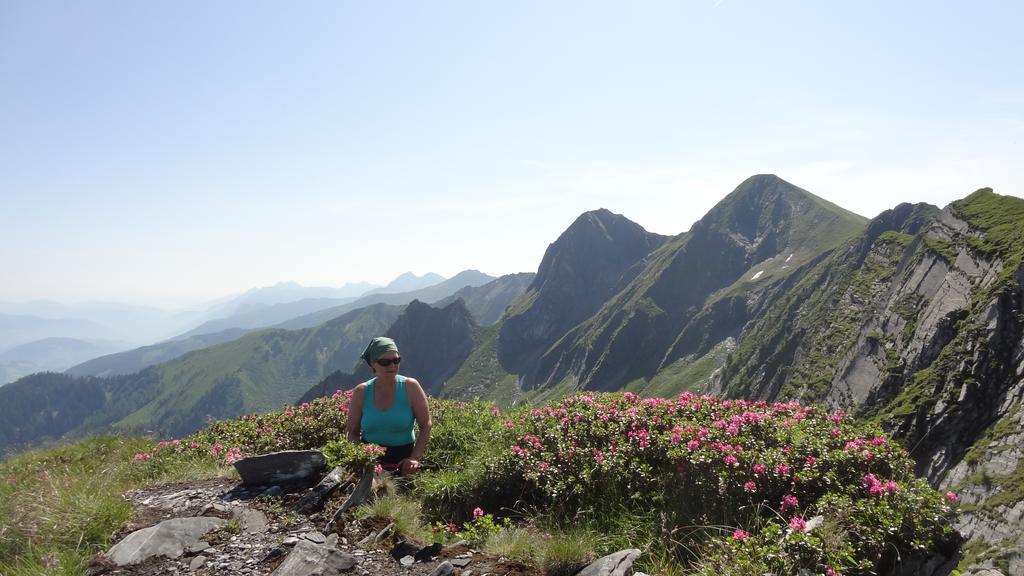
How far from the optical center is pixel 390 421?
896 centimetres

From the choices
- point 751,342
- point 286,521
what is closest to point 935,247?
point 286,521

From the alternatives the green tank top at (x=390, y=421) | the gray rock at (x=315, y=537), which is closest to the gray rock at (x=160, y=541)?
the gray rock at (x=315, y=537)

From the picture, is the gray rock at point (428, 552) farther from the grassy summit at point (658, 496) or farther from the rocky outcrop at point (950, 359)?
the rocky outcrop at point (950, 359)

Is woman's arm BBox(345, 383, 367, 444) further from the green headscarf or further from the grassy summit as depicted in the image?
the grassy summit

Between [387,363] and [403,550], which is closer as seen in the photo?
[403,550]

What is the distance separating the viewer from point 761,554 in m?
4.46

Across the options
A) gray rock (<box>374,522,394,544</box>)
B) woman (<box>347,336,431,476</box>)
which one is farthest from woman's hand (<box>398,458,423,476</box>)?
gray rock (<box>374,522,394,544</box>)

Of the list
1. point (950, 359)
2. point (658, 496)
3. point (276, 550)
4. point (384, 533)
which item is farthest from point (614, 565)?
point (950, 359)

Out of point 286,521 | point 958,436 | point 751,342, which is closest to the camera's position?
point 286,521

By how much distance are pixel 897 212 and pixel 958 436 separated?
184958 mm

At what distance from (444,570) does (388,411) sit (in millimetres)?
4044

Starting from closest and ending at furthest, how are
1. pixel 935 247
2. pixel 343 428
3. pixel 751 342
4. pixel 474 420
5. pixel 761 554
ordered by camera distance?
pixel 761 554 → pixel 474 420 → pixel 343 428 → pixel 935 247 → pixel 751 342

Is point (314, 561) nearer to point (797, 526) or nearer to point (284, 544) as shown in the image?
point (284, 544)

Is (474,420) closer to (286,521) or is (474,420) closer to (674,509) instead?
(286,521)
